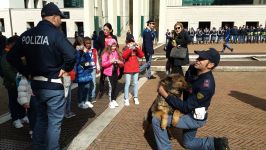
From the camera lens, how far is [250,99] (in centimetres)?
761

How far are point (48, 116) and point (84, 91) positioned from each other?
306cm

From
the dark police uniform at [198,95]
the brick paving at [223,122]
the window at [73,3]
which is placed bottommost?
the brick paving at [223,122]

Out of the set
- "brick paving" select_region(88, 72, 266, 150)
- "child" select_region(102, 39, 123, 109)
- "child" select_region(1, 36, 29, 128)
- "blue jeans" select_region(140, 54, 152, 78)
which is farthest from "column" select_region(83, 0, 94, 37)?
"child" select_region(1, 36, 29, 128)

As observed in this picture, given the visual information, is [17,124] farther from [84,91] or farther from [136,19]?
[136,19]

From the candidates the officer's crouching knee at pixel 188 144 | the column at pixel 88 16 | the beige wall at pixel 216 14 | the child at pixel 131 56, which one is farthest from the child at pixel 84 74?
the beige wall at pixel 216 14

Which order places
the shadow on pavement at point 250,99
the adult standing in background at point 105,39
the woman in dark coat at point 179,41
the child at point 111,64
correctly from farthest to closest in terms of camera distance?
1. the woman in dark coat at point 179,41
2. the adult standing in background at point 105,39
3. the shadow on pavement at point 250,99
4. the child at point 111,64

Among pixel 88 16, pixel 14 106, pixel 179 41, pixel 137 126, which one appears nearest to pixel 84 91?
pixel 14 106

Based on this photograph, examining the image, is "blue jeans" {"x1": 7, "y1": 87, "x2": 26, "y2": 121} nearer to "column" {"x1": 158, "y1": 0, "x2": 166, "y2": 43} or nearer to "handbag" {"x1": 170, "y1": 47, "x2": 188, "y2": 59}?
"handbag" {"x1": 170, "y1": 47, "x2": 188, "y2": 59}

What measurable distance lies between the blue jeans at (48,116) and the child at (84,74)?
8.74 ft

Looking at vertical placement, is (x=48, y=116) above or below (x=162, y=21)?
below

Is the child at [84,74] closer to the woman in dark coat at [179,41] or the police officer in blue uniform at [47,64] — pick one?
the woman in dark coat at [179,41]

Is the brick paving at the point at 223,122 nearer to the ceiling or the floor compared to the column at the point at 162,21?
nearer to the floor

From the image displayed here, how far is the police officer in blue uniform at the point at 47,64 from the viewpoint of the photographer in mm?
3603

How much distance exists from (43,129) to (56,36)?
1.28 metres
